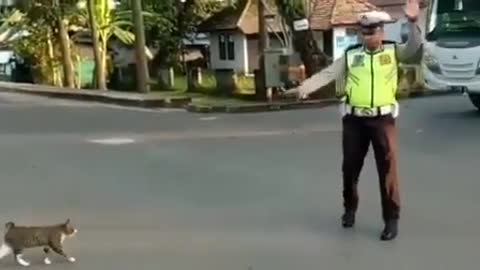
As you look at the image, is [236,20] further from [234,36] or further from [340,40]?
[340,40]

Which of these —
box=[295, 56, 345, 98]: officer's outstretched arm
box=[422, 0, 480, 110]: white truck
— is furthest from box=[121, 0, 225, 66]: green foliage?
box=[295, 56, 345, 98]: officer's outstretched arm

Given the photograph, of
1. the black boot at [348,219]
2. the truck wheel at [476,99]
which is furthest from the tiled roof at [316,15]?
the black boot at [348,219]

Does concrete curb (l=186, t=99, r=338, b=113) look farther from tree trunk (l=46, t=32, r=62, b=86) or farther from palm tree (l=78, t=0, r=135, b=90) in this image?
tree trunk (l=46, t=32, r=62, b=86)

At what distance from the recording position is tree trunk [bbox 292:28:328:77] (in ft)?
94.0

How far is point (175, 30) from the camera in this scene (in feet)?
147

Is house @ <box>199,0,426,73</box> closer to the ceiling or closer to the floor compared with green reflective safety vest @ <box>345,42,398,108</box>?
closer to the floor

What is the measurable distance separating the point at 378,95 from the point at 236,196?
2733mm

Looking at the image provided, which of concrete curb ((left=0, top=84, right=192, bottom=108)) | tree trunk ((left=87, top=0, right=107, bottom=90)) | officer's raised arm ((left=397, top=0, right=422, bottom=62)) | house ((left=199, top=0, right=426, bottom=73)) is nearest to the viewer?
officer's raised arm ((left=397, top=0, right=422, bottom=62))

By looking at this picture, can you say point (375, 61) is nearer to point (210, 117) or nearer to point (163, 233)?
point (163, 233)

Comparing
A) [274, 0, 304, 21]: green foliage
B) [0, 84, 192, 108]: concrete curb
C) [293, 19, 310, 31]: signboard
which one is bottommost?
[0, 84, 192, 108]: concrete curb

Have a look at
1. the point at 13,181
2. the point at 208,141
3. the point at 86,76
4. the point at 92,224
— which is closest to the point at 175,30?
the point at 86,76

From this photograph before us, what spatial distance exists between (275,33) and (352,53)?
3390 cm

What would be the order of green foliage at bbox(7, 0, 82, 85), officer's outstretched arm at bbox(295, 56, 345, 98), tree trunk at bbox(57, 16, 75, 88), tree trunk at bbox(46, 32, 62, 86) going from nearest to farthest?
officer's outstretched arm at bbox(295, 56, 345, 98) < green foliage at bbox(7, 0, 82, 85) < tree trunk at bbox(57, 16, 75, 88) < tree trunk at bbox(46, 32, 62, 86)

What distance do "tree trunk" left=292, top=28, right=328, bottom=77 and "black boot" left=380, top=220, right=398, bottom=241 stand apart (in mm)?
20414
